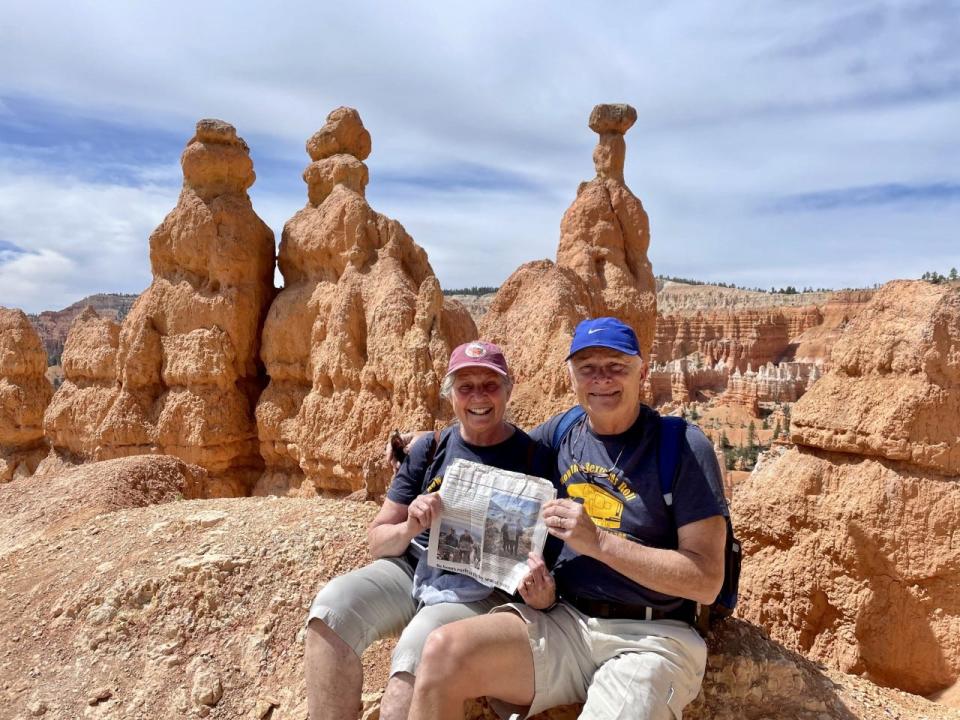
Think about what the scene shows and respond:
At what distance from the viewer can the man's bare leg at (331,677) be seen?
2510 millimetres

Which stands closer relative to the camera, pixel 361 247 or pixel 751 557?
pixel 751 557

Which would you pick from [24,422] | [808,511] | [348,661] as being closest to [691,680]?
[348,661]

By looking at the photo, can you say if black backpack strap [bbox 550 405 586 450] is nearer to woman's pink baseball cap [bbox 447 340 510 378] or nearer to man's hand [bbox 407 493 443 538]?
woman's pink baseball cap [bbox 447 340 510 378]

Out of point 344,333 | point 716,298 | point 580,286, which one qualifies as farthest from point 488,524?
point 716,298

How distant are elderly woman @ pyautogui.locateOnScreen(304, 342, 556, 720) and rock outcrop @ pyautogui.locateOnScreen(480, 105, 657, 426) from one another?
373cm

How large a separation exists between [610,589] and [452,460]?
0.83 m

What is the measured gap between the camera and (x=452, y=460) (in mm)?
2832

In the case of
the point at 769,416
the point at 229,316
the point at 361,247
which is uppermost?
the point at 361,247

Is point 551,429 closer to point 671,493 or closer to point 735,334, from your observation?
point 671,493

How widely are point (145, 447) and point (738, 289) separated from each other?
109 metres

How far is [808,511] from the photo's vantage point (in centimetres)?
477

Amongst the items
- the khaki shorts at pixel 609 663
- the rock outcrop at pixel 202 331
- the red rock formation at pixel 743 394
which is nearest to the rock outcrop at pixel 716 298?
the red rock formation at pixel 743 394

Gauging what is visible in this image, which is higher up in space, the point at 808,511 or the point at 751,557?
the point at 808,511

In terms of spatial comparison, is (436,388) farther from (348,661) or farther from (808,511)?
(348,661)
